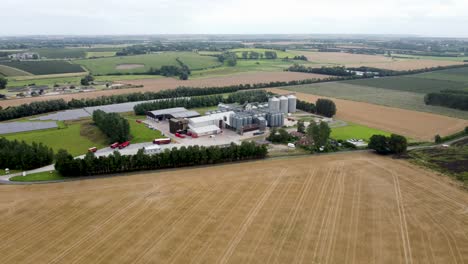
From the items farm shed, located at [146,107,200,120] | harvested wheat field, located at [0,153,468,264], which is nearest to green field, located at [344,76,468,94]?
farm shed, located at [146,107,200,120]

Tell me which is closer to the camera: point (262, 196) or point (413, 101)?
point (262, 196)

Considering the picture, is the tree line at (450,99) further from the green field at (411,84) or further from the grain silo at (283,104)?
the grain silo at (283,104)

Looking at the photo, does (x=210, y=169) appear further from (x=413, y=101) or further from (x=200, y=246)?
(x=413, y=101)

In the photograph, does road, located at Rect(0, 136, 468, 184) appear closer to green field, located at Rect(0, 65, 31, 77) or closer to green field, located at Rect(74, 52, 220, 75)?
green field, located at Rect(74, 52, 220, 75)

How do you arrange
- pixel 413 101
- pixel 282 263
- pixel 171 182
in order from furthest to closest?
pixel 413 101
pixel 171 182
pixel 282 263

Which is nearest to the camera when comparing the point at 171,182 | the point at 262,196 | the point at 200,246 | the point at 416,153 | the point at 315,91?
the point at 200,246

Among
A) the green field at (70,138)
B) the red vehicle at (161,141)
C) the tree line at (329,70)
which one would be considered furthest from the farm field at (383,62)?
the green field at (70,138)

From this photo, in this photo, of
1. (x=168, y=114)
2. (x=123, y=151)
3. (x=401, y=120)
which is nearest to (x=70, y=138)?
(x=123, y=151)

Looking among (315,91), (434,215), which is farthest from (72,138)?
(315,91)
